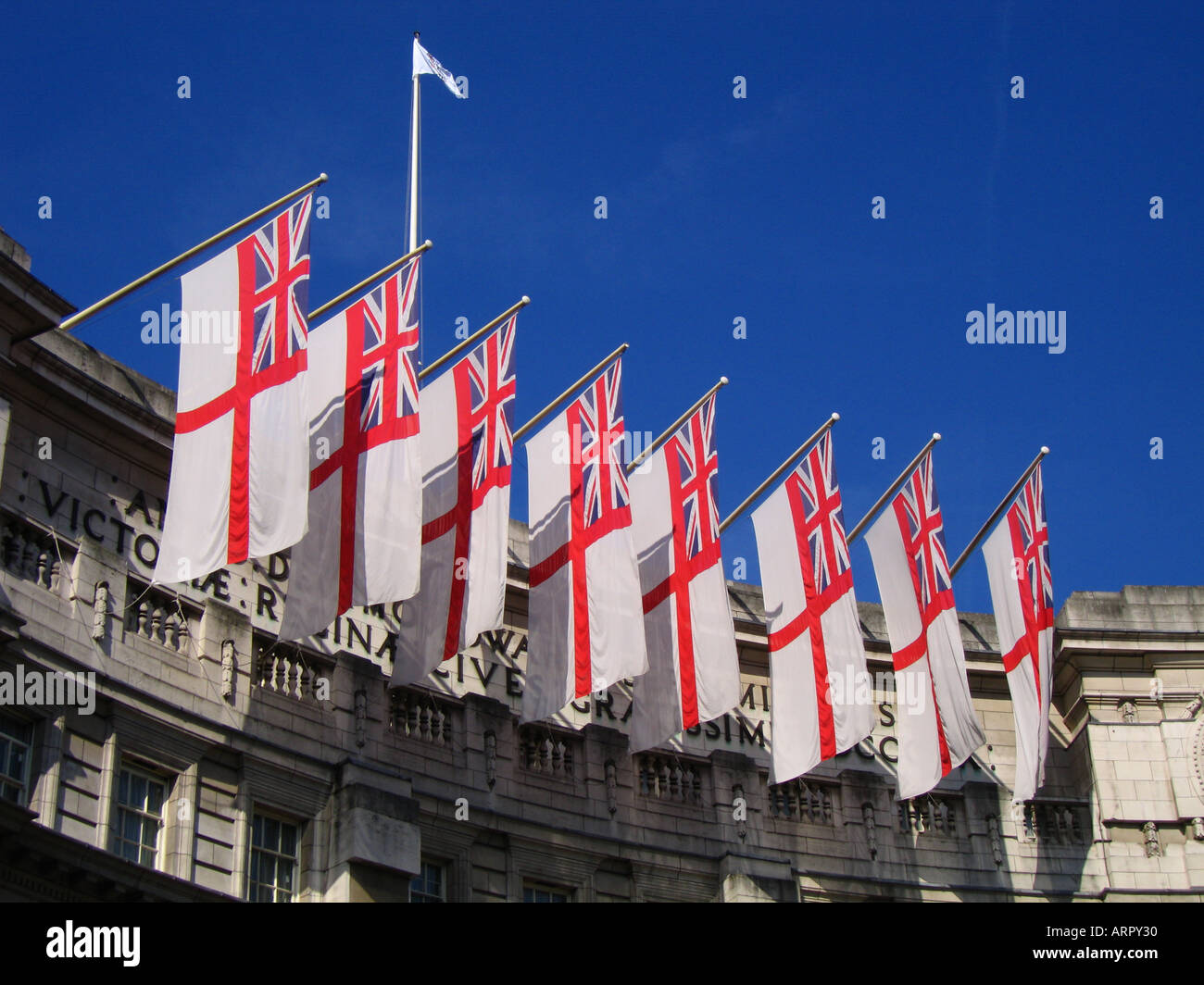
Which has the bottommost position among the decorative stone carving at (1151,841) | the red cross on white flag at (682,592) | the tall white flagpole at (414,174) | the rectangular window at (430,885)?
the rectangular window at (430,885)

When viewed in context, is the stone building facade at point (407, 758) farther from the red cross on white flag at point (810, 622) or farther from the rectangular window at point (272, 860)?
the red cross on white flag at point (810, 622)

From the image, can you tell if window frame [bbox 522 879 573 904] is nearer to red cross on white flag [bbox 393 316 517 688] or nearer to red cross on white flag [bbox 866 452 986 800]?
red cross on white flag [bbox 393 316 517 688]

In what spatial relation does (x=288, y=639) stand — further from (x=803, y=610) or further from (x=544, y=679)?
(x=803, y=610)

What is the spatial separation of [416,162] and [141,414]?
11313mm

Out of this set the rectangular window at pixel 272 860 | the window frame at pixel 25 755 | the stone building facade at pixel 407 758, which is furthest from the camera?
the rectangular window at pixel 272 860

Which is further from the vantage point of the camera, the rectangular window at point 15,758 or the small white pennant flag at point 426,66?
the small white pennant flag at point 426,66

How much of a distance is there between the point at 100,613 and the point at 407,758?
22.0 feet

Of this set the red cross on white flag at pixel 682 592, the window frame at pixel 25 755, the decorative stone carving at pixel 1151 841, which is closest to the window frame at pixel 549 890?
the red cross on white flag at pixel 682 592

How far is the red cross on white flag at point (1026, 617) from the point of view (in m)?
41.0

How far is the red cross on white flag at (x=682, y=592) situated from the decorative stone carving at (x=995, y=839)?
7842 mm

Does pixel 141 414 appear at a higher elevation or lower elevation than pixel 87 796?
higher
